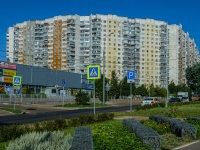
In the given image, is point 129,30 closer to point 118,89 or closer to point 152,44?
point 152,44

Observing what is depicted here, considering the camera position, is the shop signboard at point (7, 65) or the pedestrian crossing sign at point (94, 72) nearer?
the pedestrian crossing sign at point (94, 72)

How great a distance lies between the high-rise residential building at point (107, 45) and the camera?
4387 inches

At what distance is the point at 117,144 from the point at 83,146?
3433 millimetres

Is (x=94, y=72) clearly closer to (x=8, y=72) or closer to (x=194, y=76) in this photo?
(x=194, y=76)

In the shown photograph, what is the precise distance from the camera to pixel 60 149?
6277mm

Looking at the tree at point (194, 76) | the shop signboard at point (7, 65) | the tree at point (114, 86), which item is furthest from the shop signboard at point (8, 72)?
the tree at point (194, 76)

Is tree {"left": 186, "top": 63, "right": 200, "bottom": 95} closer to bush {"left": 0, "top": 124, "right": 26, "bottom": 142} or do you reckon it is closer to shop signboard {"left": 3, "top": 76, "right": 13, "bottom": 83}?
shop signboard {"left": 3, "top": 76, "right": 13, "bottom": 83}

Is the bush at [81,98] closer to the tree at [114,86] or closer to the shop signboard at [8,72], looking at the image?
the shop signboard at [8,72]

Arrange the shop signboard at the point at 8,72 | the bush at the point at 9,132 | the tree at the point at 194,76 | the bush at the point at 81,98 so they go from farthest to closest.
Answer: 1. the shop signboard at the point at 8,72
2. the tree at the point at 194,76
3. the bush at the point at 81,98
4. the bush at the point at 9,132

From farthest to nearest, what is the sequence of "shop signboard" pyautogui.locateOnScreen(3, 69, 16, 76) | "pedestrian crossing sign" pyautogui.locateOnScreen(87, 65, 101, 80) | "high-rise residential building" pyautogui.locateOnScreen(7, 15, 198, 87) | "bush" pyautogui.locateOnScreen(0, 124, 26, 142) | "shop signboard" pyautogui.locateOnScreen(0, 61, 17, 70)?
"high-rise residential building" pyautogui.locateOnScreen(7, 15, 198, 87) → "shop signboard" pyautogui.locateOnScreen(3, 69, 16, 76) → "shop signboard" pyautogui.locateOnScreen(0, 61, 17, 70) → "pedestrian crossing sign" pyautogui.locateOnScreen(87, 65, 101, 80) → "bush" pyautogui.locateOnScreen(0, 124, 26, 142)

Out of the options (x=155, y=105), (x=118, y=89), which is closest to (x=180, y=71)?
(x=118, y=89)

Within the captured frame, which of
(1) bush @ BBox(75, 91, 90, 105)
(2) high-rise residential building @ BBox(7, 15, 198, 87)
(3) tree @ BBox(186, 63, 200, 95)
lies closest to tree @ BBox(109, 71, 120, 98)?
(2) high-rise residential building @ BBox(7, 15, 198, 87)

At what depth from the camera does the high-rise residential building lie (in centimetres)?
11144

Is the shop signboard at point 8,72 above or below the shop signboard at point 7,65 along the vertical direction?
below
